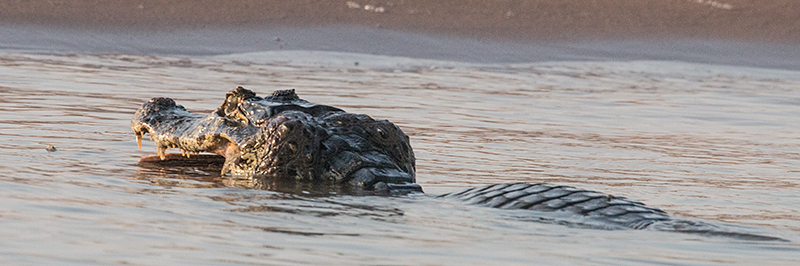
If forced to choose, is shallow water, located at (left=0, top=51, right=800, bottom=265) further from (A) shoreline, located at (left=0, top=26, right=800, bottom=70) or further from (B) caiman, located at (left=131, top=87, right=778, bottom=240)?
(A) shoreline, located at (left=0, top=26, right=800, bottom=70)

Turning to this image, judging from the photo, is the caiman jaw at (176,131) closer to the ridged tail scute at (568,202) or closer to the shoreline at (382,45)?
the ridged tail scute at (568,202)

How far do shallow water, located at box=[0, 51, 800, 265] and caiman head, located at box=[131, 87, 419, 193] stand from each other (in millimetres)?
196

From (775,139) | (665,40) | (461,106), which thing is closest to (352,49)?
(665,40)

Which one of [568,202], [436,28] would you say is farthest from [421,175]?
[436,28]

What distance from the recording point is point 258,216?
455cm

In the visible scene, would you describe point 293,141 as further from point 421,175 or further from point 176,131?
point 421,175

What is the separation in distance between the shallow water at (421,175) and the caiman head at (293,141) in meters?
0.20

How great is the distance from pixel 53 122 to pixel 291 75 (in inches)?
264

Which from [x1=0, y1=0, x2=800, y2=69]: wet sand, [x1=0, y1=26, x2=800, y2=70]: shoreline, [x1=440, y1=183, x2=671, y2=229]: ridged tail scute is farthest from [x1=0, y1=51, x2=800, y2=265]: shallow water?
[x1=0, y1=0, x2=800, y2=69]: wet sand

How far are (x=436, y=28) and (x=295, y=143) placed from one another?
639 inches

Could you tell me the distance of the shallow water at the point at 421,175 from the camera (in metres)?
3.95

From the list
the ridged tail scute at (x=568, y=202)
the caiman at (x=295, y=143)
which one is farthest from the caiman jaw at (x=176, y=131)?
the ridged tail scute at (x=568, y=202)

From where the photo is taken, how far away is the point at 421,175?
6340 mm

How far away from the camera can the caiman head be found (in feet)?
18.0
